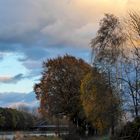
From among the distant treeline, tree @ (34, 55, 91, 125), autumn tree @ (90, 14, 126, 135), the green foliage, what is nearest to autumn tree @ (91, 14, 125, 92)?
autumn tree @ (90, 14, 126, 135)

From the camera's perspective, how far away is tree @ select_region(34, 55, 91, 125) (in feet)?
310

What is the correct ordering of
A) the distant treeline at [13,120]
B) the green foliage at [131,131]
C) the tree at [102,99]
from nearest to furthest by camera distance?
1. the green foliage at [131,131]
2. the tree at [102,99]
3. the distant treeline at [13,120]

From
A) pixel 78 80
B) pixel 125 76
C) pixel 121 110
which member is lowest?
pixel 121 110

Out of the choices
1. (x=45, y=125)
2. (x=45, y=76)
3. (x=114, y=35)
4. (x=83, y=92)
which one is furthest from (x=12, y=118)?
(x=114, y=35)

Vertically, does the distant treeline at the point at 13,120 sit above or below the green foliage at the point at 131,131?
above

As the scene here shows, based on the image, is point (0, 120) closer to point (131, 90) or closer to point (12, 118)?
point (12, 118)

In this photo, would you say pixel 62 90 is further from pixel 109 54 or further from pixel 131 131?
pixel 131 131

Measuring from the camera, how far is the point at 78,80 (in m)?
93.9

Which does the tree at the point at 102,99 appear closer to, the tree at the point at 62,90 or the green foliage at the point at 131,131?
the green foliage at the point at 131,131

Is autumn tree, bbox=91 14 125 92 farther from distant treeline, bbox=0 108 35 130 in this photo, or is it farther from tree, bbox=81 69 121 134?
distant treeline, bbox=0 108 35 130

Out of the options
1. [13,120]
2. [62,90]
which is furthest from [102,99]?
[13,120]

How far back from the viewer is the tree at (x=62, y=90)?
94.4 meters

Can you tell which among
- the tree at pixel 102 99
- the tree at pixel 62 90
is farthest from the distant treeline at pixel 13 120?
the tree at pixel 102 99

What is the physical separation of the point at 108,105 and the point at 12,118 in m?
86.3
